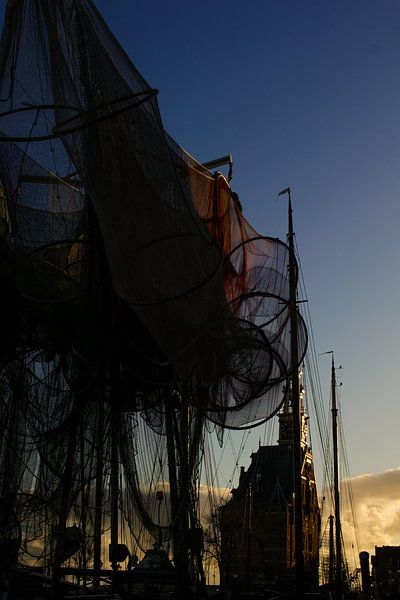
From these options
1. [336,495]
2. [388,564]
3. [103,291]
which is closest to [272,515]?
[388,564]

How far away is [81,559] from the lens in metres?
10.7

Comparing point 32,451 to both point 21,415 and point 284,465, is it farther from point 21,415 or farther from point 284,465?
point 284,465

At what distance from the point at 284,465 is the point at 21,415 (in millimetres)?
64611

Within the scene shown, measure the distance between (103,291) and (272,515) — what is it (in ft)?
207

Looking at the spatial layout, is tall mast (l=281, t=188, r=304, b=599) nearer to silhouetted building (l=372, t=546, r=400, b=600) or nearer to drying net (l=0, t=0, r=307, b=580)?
drying net (l=0, t=0, r=307, b=580)

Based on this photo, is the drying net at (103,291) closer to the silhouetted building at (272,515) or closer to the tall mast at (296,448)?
the tall mast at (296,448)

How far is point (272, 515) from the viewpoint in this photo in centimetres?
6869

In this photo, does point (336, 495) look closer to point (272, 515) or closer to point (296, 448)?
point (296, 448)

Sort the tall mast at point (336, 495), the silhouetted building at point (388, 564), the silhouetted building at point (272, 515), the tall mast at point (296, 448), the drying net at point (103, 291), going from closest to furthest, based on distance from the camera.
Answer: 1. the drying net at point (103, 291)
2. the tall mast at point (296, 448)
3. the tall mast at point (336, 495)
4. the silhouetted building at point (388, 564)
5. the silhouetted building at point (272, 515)

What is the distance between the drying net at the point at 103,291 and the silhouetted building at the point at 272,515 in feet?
162

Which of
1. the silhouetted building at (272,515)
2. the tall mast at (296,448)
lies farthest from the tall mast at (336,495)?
the silhouetted building at (272,515)

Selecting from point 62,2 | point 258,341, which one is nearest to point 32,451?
point 258,341

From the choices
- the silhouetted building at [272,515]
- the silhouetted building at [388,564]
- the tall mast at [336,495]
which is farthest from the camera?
the silhouetted building at [272,515]

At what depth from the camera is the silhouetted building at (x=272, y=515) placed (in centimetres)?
6244
